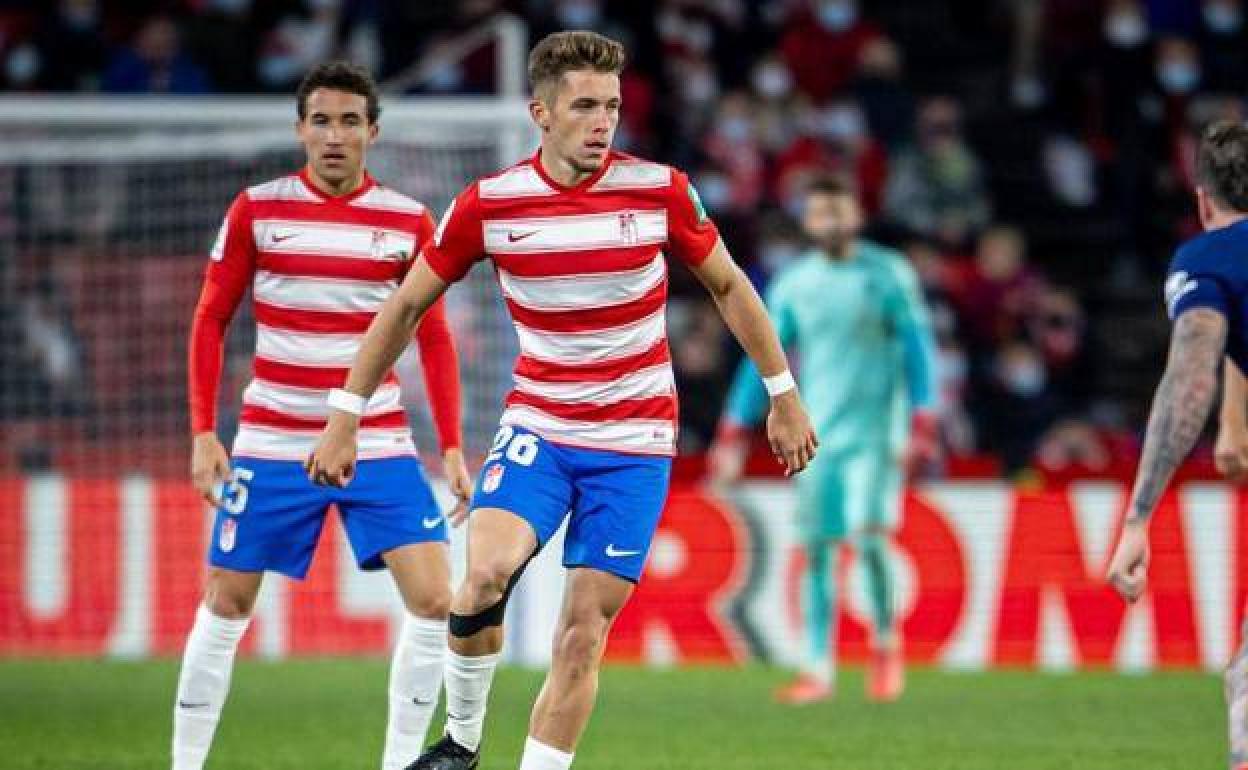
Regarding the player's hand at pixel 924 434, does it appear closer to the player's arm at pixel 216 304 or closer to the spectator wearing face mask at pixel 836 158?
the player's arm at pixel 216 304

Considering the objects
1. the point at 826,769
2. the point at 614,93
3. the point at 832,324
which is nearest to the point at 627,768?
the point at 826,769

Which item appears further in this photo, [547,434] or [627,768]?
[627,768]

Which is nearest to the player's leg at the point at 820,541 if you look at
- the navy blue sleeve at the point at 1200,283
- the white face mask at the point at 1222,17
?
the navy blue sleeve at the point at 1200,283

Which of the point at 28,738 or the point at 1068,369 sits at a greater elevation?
the point at 1068,369

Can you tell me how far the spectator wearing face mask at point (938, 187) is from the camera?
57.1 feet

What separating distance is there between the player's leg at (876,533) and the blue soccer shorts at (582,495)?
5007mm

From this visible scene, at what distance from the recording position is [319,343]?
730cm

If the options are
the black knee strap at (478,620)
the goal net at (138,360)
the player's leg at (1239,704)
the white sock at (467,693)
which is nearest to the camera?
the player's leg at (1239,704)

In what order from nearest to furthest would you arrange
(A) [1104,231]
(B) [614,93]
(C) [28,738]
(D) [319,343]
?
(B) [614,93] → (D) [319,343] → (C) [28,738] → (A) [1104,231]

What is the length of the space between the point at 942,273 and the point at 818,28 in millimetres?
3050

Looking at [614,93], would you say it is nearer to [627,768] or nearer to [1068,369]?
[627,768]

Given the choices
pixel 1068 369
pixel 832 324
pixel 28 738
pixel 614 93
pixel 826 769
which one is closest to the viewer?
pixel 614 93

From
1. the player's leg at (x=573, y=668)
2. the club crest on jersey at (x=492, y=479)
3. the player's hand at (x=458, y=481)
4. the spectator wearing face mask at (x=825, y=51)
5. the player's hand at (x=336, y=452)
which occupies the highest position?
the spectator wearing face mask at (x=825, y=51)

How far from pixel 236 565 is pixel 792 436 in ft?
6.53
